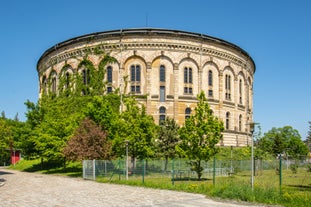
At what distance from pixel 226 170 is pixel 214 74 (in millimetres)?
19582

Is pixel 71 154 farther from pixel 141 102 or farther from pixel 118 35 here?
pixel 118 35

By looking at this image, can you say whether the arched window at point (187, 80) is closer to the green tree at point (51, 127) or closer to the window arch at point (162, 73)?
the window arch at point (162, 73)

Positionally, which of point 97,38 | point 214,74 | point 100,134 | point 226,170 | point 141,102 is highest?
point 97,38

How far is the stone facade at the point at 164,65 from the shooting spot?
151ft

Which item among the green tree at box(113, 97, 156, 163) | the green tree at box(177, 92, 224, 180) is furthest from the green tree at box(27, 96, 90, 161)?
Answer: the green tree at box(177, 92, 224, 180)

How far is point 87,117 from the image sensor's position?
3189cm

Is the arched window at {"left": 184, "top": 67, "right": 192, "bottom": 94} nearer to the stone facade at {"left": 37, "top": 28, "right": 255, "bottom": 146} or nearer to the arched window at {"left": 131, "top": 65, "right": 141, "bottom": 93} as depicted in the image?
the stone facade at {"left": 37, "top": 28, "right": 255, "bottom": 146}

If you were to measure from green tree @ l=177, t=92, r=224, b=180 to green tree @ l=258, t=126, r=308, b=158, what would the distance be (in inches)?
1050

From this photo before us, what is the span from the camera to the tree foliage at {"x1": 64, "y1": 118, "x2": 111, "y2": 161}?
28750mm

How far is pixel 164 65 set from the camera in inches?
1833

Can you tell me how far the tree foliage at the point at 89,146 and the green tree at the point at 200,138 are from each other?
655 centimetres

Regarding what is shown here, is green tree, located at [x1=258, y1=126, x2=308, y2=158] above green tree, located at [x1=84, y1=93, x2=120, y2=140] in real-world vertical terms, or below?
below

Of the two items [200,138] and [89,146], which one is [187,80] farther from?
[89,146]

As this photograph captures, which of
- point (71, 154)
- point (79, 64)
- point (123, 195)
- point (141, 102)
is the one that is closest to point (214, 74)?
point (141, 102)
